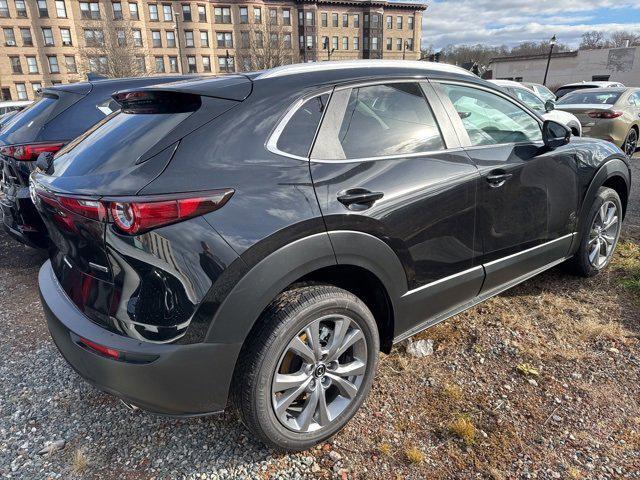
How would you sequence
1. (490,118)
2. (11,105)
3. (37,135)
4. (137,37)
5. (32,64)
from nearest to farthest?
1. (490,118)
2. (37,135)
3. (11,105)
4. (32,64)
5. (137,37)

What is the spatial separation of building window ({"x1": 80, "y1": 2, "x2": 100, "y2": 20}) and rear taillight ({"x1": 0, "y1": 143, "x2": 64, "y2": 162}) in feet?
177

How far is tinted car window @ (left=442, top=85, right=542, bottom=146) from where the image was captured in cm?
288

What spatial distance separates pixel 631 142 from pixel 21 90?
56018 mm

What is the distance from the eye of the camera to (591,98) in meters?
10.1

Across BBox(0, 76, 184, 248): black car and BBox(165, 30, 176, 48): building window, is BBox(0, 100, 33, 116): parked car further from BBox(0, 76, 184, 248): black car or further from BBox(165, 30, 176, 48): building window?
BBox(165, 30, 176, 48): building window

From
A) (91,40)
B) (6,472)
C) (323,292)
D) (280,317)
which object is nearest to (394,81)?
(323,292)

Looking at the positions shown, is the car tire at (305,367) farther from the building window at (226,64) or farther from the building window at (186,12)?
the building window at (186,12)

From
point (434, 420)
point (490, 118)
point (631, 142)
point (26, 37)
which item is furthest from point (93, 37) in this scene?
point (434, 420)

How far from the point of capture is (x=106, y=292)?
1.93 m

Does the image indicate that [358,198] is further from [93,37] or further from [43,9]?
[43,9]

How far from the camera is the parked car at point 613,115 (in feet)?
29.5

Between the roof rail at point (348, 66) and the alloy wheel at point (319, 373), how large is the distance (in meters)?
1.24

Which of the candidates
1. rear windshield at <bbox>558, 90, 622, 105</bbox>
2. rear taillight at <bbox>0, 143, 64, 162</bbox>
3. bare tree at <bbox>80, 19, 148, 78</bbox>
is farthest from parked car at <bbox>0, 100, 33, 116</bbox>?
bare tree at <bbox>80, 19, 148, 78</bbox>

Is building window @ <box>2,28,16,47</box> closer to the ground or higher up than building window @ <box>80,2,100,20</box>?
closer to the ground
